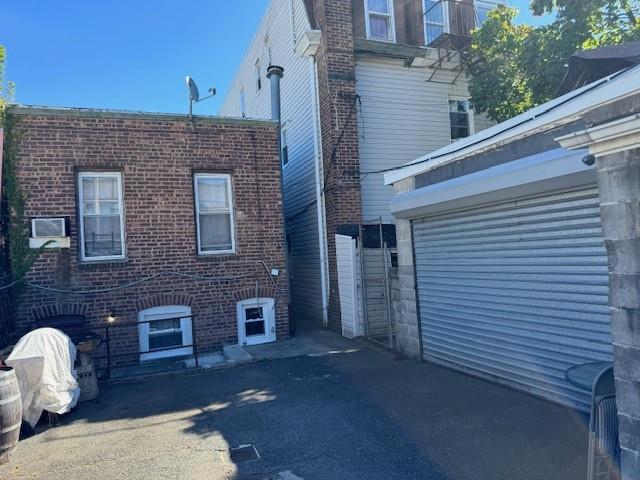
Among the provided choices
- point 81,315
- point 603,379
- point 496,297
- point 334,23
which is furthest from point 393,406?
point 334,23

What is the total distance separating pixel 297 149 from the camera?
12961mm

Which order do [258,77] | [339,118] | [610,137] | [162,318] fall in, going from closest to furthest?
[610,137]
[162,318]
[339,118]
[258,77]

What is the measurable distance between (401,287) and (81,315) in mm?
5724

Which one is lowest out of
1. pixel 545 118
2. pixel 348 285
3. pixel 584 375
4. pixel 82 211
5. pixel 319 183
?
pixel 584 375

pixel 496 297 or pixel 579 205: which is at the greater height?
pixel 579 205

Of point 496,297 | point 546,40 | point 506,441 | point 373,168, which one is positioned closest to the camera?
point 506,441

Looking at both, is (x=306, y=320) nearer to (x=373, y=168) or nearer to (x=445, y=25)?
(x=373, y=168)

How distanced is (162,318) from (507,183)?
6.60 meters

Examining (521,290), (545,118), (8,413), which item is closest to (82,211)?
(8,413)

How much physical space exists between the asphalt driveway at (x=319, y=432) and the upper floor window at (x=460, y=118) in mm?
7714

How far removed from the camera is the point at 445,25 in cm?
1297

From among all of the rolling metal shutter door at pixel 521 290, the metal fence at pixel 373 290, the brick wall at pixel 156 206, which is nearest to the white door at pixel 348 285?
the metal fence at pixel 373 290

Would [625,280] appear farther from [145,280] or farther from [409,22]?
[409,22]

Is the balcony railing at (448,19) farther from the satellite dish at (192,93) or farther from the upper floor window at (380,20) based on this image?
the satellite dish at (192,93)
